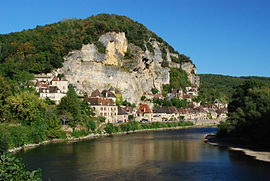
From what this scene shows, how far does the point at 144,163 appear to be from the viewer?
26406mm

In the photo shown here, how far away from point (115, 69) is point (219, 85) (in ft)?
266

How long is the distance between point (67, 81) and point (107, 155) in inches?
1216

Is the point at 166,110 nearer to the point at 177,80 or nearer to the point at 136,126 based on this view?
the point at 136,126

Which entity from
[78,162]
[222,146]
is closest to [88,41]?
[222,146]

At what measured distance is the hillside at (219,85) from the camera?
103331 mm

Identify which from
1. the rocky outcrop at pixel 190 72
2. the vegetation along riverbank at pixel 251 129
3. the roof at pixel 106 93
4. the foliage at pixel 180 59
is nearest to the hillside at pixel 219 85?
the rocky outcrop at pixel 190 72

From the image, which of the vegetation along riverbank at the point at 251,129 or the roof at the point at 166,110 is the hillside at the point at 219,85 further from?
the vegetation along riverbank at the point at 251,129

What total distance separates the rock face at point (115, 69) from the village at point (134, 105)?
2.13 m

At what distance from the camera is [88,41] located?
224 feet

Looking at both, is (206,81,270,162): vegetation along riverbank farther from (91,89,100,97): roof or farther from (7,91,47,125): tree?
(91,89,100,97): roof

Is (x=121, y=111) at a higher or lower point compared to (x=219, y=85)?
lower

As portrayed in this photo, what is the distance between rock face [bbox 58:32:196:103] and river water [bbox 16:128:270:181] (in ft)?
103

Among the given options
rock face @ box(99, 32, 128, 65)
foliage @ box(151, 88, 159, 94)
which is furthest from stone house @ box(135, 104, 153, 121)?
foliage @ box(151, 88, 159, 94)

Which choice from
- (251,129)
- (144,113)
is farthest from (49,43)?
(251,129)
